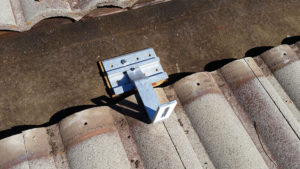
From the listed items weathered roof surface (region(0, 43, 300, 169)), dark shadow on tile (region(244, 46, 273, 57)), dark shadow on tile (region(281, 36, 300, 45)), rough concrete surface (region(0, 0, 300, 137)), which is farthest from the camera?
dark shadow on tile (region(281, 36, 300, 45))

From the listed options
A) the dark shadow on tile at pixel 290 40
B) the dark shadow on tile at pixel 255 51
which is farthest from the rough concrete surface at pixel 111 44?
the dark shadow on tile at pixel 290 40

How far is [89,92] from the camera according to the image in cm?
1109

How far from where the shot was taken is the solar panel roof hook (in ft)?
30.7

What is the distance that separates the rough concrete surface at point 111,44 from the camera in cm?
1073

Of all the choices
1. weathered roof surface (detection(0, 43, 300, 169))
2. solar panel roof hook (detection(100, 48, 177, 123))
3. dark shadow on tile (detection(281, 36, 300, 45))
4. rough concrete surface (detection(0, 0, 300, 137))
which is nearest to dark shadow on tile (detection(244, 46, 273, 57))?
rough concrete surface (detection(0, 0, 300, 137))

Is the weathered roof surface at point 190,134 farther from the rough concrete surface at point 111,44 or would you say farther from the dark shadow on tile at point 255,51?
the dark shadow on tile at point 255,51

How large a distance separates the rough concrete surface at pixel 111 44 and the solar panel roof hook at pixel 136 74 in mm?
1238

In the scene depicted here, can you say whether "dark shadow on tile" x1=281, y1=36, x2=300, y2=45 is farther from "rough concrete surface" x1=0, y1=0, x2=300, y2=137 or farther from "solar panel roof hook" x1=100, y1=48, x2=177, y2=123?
"solar panel roof hook" x1=100, y1=48, x2=177, y2=123

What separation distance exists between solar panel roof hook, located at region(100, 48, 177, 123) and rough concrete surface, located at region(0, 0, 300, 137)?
1238 millimetres

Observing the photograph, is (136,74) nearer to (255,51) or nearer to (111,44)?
(111,44)

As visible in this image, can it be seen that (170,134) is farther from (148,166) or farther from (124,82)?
(124,82)

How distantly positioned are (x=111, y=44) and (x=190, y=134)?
6.37m

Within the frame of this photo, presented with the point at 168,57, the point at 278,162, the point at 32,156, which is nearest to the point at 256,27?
the point at 168,57

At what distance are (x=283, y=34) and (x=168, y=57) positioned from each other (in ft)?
23.5
